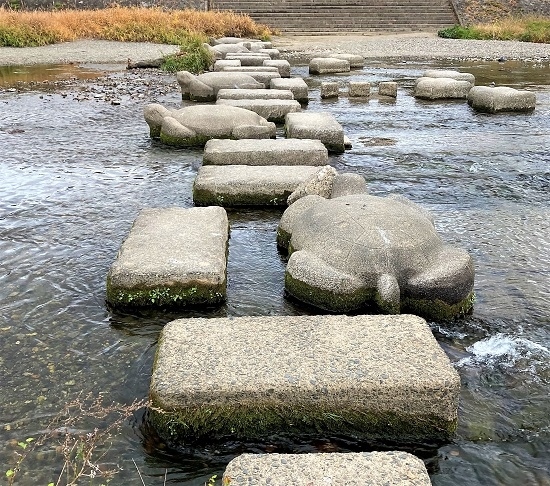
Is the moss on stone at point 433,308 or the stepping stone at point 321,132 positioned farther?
the stepping stone at point 321,132

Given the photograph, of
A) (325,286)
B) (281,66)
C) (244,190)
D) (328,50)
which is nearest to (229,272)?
(325,286)

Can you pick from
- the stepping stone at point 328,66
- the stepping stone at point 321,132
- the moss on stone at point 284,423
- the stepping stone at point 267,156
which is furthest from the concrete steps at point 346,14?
the moss on stone at point 284,423

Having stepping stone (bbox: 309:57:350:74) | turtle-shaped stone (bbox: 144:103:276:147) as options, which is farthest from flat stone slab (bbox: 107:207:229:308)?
stepping stone (bbox: 309:57:350:74)

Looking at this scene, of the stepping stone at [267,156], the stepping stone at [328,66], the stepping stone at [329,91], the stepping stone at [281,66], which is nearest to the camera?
the stepping stone at [267,156]

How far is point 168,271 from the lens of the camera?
164 inches

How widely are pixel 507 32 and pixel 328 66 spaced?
1510 centimetres

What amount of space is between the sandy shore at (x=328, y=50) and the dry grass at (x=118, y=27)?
0.74 m

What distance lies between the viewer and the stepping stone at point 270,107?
9.47 meters

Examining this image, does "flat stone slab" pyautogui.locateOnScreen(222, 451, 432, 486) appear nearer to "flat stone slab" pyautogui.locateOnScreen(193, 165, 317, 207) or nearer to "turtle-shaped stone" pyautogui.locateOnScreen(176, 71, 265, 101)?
"flat stone slab" pyautogui.locateOnScreen(193, 165, 317, 207)

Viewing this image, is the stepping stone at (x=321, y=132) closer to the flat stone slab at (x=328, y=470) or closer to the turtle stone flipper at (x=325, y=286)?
→ the turtle stone flipper at (x=325, y=286)

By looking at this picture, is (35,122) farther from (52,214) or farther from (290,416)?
(290,416)

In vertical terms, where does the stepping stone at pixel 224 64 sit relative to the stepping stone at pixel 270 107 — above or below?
below

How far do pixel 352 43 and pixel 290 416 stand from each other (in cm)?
2329

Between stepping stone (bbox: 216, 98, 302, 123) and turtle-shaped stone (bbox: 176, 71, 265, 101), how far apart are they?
1900mm
